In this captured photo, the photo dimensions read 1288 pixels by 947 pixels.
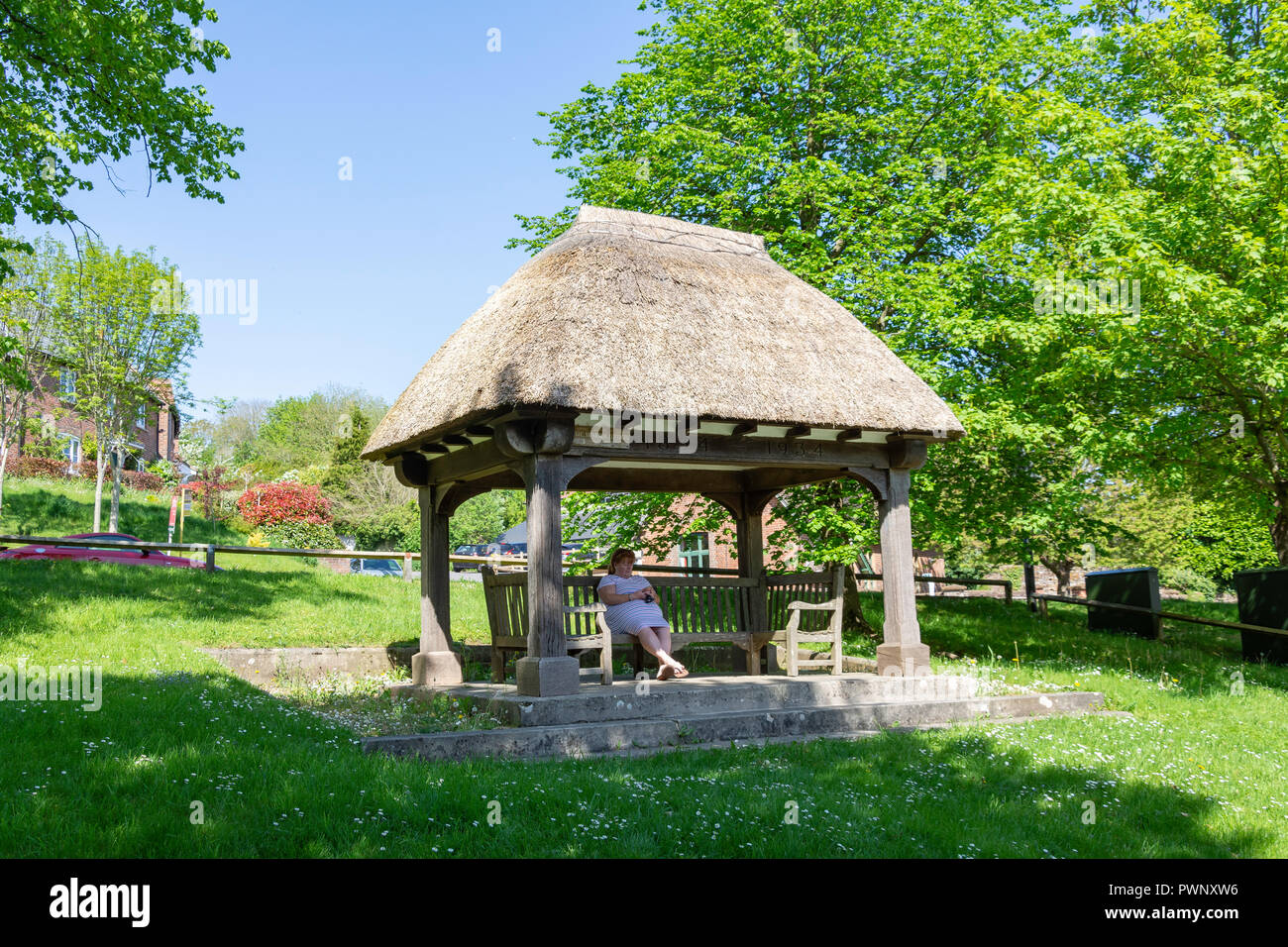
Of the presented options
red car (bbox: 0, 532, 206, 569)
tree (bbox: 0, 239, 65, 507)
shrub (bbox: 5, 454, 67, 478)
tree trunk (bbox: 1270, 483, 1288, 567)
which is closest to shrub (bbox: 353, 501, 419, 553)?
shrub (bbox: 5, 454, 67, 478)

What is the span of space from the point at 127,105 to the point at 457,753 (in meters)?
9.79

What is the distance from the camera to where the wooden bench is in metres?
9.44

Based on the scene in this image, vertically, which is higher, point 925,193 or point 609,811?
point 925,193

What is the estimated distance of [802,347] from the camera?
32.0ft

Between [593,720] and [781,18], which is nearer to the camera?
[593,720]

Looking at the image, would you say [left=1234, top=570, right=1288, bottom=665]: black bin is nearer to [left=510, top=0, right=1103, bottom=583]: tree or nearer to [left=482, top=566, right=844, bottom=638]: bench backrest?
[left=510, top=0, right=1103, bottom=583]: tree

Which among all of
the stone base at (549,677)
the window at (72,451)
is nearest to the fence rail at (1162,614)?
the stone base at (549,677)

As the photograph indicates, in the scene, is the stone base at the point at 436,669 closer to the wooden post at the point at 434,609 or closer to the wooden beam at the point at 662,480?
the wooden post at the point at 434,609

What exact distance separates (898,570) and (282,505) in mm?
26054

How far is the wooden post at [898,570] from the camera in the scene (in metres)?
10.0

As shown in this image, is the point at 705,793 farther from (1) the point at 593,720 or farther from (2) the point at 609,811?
(1) the point at 593,720

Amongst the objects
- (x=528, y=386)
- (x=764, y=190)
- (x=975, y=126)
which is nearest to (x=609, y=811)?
(x=528, y=386)

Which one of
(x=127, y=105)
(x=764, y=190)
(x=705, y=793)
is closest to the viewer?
(x=705, y=793)

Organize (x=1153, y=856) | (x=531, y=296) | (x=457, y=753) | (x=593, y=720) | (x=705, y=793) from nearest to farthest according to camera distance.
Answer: (x=1153, y=856) < (x=705, y=793) < (x=457, y=753) < (x=593, y=720) < (x=531, y=296)
